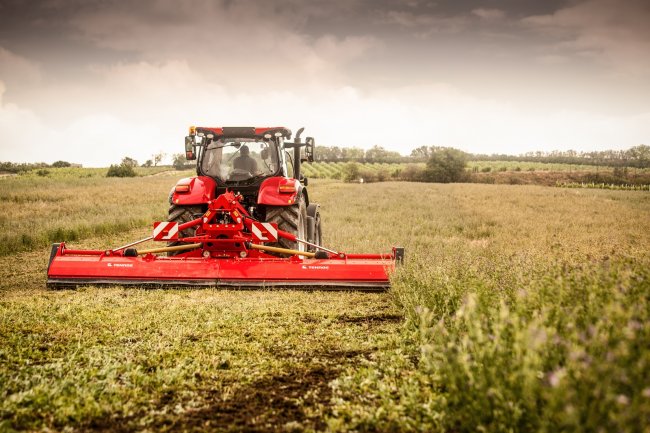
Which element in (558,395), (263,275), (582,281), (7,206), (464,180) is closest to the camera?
(558,395)

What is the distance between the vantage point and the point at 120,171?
52844 millimetres

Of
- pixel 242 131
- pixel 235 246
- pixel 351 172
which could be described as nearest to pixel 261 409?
pixel 235 246

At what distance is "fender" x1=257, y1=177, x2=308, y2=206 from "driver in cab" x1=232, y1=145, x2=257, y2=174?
0.42m

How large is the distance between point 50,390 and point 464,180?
198 ft

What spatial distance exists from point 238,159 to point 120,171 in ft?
167

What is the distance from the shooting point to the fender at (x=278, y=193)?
21.0 ft

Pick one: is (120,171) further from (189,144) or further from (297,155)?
(297,155)

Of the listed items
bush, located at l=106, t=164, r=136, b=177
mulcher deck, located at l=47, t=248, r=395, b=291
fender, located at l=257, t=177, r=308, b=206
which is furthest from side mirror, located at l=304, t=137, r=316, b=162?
Result: bush, located at l=106, t=164, r=136, b=177

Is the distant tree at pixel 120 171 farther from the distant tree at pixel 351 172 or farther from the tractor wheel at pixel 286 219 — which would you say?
the tractor wheel at pixel 286 219

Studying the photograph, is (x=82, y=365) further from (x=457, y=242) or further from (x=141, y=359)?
(x=457, y=242)

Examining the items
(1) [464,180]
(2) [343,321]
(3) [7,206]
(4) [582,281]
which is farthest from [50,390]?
(1) [464,180]

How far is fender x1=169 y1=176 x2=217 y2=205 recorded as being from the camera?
21.2 ft

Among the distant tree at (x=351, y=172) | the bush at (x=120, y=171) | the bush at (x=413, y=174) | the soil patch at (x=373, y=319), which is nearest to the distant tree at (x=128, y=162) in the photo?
the bush at (x=120, y=171)

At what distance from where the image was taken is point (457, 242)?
31.5 ft
